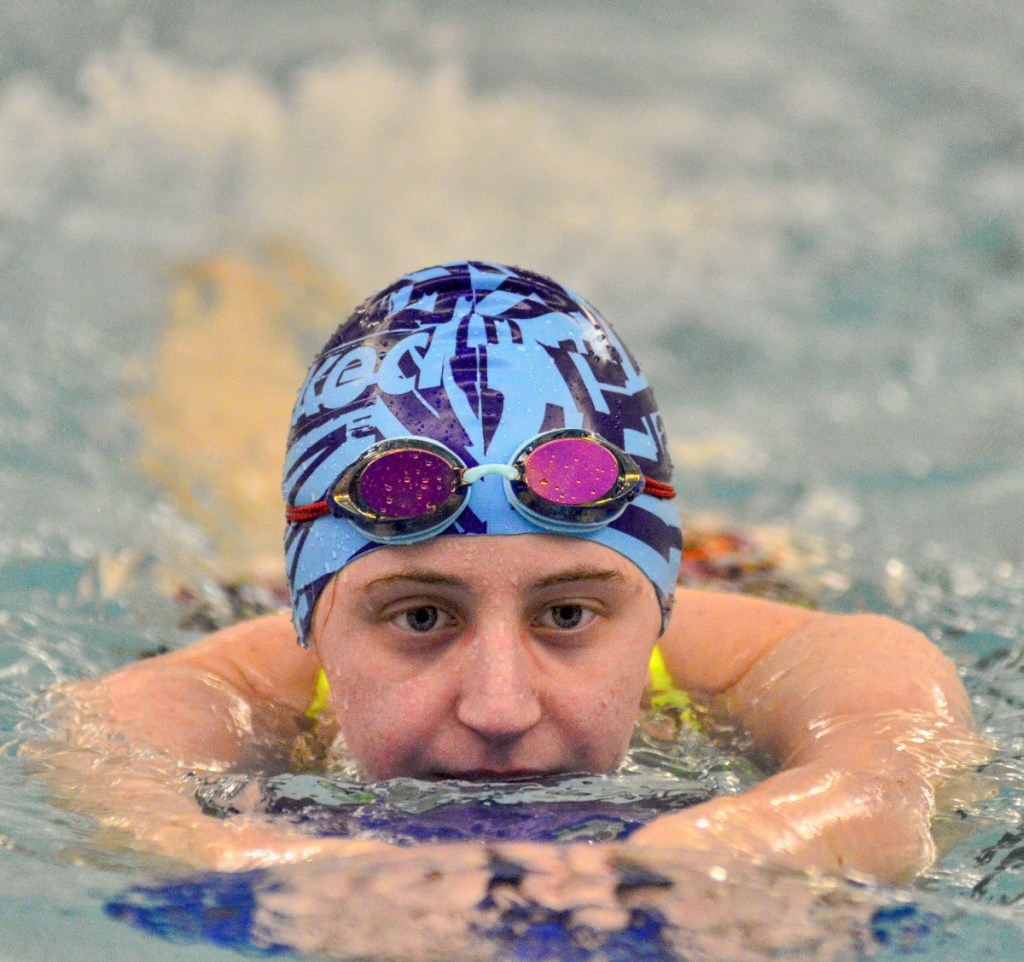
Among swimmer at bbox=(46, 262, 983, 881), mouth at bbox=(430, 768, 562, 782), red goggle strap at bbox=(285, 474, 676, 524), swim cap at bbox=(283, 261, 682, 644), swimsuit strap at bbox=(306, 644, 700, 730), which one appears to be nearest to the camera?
swimmer at bbox=(46, 262, 983, 881)

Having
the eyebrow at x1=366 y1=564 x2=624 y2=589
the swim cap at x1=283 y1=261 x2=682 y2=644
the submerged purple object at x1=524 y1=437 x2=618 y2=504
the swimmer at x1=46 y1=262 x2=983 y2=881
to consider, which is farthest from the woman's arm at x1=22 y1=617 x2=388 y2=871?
the submerged purple object at x1=524 y1=437 x2=618 y2=504

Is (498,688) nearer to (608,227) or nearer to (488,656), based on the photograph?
(488,656)

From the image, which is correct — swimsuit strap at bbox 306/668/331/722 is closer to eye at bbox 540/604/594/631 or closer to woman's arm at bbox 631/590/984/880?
woman's arm at bbox 631/590/984/880

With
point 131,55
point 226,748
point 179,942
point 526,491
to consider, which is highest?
point 131,55

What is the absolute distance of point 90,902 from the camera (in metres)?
2.15

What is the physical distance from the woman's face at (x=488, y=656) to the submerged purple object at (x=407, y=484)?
8 centimetres

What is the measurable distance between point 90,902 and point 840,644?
1.75 metres

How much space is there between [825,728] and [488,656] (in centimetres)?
83

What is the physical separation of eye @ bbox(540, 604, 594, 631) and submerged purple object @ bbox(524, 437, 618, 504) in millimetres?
197

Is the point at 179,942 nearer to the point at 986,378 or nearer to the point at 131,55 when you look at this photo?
the point at 986,378

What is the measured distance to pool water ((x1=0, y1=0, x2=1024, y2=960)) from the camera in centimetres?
524

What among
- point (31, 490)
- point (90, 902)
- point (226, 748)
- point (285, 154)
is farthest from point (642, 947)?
point (285, 154)

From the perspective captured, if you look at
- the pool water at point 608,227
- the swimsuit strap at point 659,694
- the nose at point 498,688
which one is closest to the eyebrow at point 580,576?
the nose at point 498,688

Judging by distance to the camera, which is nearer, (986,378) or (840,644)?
(840,644)
